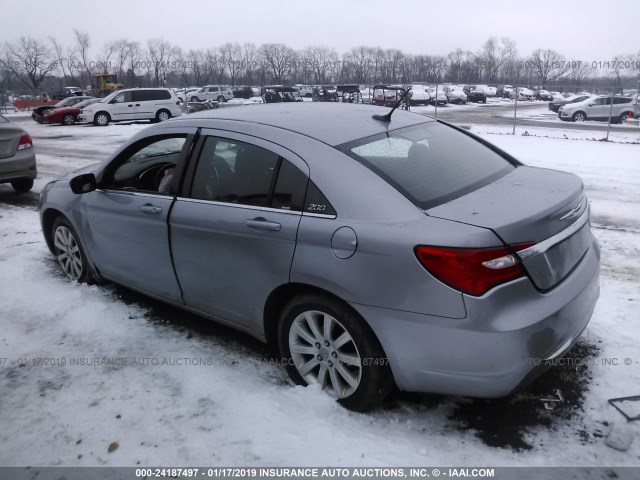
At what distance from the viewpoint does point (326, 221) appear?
268 centimetres

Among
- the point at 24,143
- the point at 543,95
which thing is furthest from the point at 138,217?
the point at 543,95

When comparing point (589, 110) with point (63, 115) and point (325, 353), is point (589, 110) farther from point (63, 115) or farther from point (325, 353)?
point (325, 353)

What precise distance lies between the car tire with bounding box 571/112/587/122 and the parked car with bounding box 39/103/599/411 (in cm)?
2793

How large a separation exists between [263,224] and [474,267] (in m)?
1.21

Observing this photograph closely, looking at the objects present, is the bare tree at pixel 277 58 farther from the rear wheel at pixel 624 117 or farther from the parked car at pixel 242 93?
the rear wheel at pixel 624 117

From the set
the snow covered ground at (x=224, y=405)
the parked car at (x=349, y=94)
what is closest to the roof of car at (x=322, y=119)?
the snow covered ground at (x=224, y=405)

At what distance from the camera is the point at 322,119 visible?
3303 millimetres

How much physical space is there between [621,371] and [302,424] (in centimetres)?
197

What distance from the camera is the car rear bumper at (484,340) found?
90.9 inches

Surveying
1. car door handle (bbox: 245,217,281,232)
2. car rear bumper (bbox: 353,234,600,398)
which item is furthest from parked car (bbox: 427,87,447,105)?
car rear bumper (bbox: 353,234,600,398)

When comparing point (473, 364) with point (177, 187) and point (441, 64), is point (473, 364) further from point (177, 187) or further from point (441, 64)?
point (441, 64)

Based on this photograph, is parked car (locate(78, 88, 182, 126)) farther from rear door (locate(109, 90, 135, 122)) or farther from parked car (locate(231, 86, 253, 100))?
parked car (locate(231, 86, 253, 100))

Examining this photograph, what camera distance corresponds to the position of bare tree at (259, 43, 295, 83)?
10462 centimetres

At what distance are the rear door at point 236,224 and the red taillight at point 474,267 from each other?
831 mm
